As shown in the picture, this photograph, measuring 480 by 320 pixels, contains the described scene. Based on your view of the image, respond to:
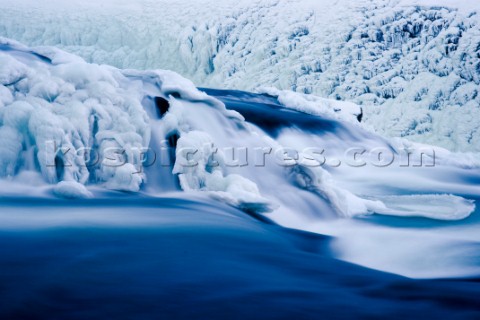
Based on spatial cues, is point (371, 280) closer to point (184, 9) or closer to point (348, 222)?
point (348, 222)

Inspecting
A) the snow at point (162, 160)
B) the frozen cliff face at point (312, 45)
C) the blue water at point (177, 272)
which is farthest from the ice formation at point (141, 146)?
the frozen cliff face at point (312, 45)

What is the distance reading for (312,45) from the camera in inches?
453

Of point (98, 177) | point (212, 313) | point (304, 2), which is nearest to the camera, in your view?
point (212, 313)

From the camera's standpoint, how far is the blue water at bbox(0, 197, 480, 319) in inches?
75.1

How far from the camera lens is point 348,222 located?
3.83m

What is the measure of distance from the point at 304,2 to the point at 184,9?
2.74 metres

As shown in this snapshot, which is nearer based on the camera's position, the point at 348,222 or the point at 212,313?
the point at 212,313

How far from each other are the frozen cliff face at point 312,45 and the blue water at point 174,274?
7.62 m

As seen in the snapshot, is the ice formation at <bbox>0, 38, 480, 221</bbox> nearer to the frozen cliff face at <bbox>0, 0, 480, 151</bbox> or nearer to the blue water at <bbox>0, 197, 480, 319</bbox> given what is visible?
the blue water at <bbox>0, 197, 480, 319</bbox>

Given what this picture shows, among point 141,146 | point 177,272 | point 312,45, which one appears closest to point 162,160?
point 141,146

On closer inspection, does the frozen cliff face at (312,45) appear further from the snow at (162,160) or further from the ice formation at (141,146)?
the snow at (162,160)

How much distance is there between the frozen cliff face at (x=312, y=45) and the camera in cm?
1015

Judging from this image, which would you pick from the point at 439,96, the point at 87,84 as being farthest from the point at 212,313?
the point at 439,96

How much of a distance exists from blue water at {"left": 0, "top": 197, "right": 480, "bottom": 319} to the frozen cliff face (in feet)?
25.0
